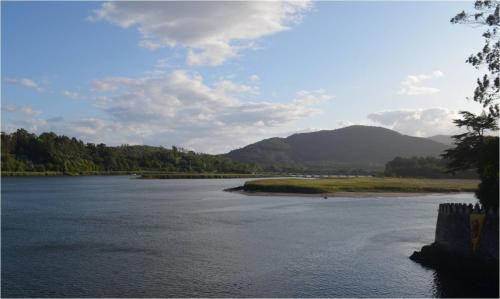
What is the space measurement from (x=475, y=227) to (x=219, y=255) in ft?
81.5

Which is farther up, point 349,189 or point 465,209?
point 465,209

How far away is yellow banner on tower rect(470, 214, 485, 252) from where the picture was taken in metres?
39.7

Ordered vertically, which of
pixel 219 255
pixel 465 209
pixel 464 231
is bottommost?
pixel 219 255

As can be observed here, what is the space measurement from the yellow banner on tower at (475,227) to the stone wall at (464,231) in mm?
256

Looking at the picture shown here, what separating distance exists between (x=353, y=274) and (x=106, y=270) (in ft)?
72.7

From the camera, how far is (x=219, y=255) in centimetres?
5041

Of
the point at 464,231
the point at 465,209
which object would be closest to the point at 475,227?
the point at 464,231

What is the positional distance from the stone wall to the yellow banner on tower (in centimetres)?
26

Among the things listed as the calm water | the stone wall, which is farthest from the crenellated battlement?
the calm water

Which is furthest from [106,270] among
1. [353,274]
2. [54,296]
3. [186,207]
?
[186,207]

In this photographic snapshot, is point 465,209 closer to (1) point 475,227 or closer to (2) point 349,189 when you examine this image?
(1) point 475,227

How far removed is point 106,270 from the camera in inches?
1710

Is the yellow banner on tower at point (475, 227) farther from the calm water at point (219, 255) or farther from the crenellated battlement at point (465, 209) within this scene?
the calm water at point (219, 255)

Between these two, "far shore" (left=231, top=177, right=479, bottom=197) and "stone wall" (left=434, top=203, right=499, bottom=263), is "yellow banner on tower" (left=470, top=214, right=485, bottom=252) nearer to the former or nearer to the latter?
"stone wall" (left=434, top=203, right=499, bottom=263)
